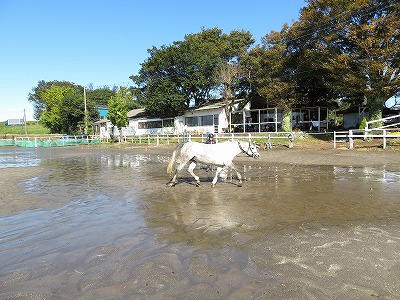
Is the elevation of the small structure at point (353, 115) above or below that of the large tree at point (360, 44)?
below

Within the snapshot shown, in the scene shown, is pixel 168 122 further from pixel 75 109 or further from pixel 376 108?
pixel 376 108

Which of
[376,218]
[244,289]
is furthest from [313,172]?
[244,289]

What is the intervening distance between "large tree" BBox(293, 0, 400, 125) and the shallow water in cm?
1608

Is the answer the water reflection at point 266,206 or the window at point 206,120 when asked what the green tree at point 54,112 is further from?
the water reflection at point 266,206

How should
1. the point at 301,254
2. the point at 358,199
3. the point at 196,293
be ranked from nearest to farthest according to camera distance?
the point at 196,293, the point at 301,254, the point at 358,199

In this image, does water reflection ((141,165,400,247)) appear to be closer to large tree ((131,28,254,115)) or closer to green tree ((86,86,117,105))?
large tree ((131,28,254,115))

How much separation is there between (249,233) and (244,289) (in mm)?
1842

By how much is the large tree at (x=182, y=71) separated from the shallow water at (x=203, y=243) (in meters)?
34.3

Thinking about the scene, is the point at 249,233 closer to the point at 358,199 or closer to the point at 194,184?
the point at 358,199

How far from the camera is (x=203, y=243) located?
4746 mm

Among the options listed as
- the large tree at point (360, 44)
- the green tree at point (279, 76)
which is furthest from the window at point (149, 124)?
the large tree at point (360, 44)

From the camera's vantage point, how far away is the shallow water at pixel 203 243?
3.43 meters

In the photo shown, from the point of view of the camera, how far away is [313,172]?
1237 centimetres

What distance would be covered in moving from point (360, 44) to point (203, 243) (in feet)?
73.8
